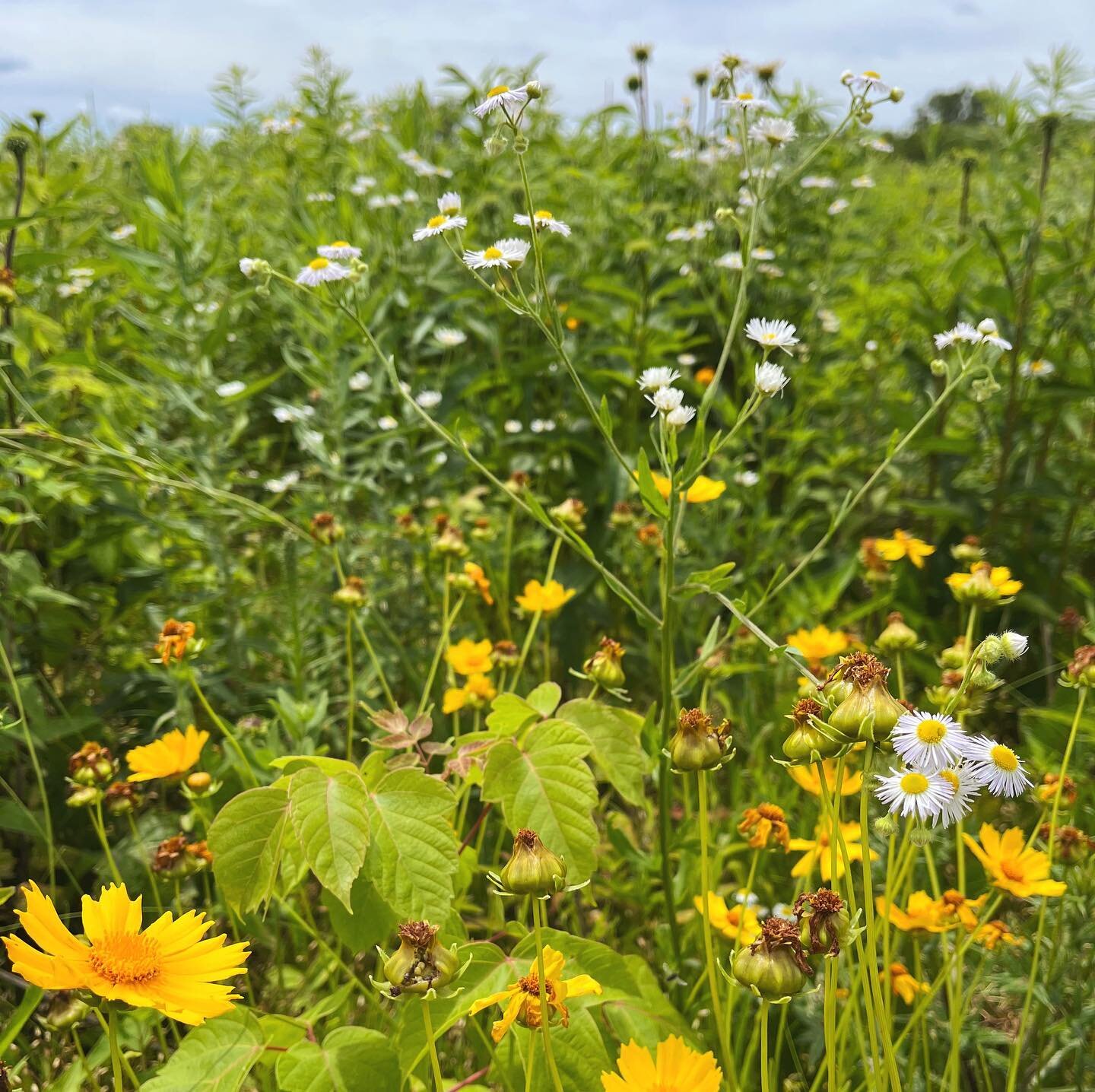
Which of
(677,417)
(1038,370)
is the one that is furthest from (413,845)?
(1038,370)

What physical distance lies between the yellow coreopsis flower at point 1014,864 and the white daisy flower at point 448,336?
5.46 feet

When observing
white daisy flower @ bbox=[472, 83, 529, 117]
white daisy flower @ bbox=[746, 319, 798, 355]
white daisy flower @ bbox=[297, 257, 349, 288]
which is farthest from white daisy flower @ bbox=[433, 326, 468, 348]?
white daisy flower @ bbox=[746, 319, 798, 355]

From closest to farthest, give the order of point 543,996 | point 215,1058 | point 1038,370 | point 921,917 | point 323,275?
point 543,996 → point 215,1058 → point 921,917 → point 323,275 → point 1038,370

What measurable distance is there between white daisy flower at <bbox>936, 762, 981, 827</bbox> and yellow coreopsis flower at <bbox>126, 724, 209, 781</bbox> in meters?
0.81

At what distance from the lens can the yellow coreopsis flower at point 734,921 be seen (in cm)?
99

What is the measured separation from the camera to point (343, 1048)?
835 mm

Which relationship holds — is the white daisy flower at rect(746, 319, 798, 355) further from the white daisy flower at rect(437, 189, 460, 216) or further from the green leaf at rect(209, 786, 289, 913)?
the green leaf at rect(209, 786, 289, 913)

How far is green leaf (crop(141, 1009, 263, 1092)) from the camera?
79 centimetres

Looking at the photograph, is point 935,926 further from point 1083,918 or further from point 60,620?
point 60,620

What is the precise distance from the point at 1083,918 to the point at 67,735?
160 cm

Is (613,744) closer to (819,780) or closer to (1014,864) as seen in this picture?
(819,780)

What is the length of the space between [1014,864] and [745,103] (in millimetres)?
1032

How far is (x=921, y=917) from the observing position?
3.40 ft

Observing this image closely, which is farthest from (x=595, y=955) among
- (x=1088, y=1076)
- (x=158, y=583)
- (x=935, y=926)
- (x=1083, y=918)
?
(x=158, y=583)
